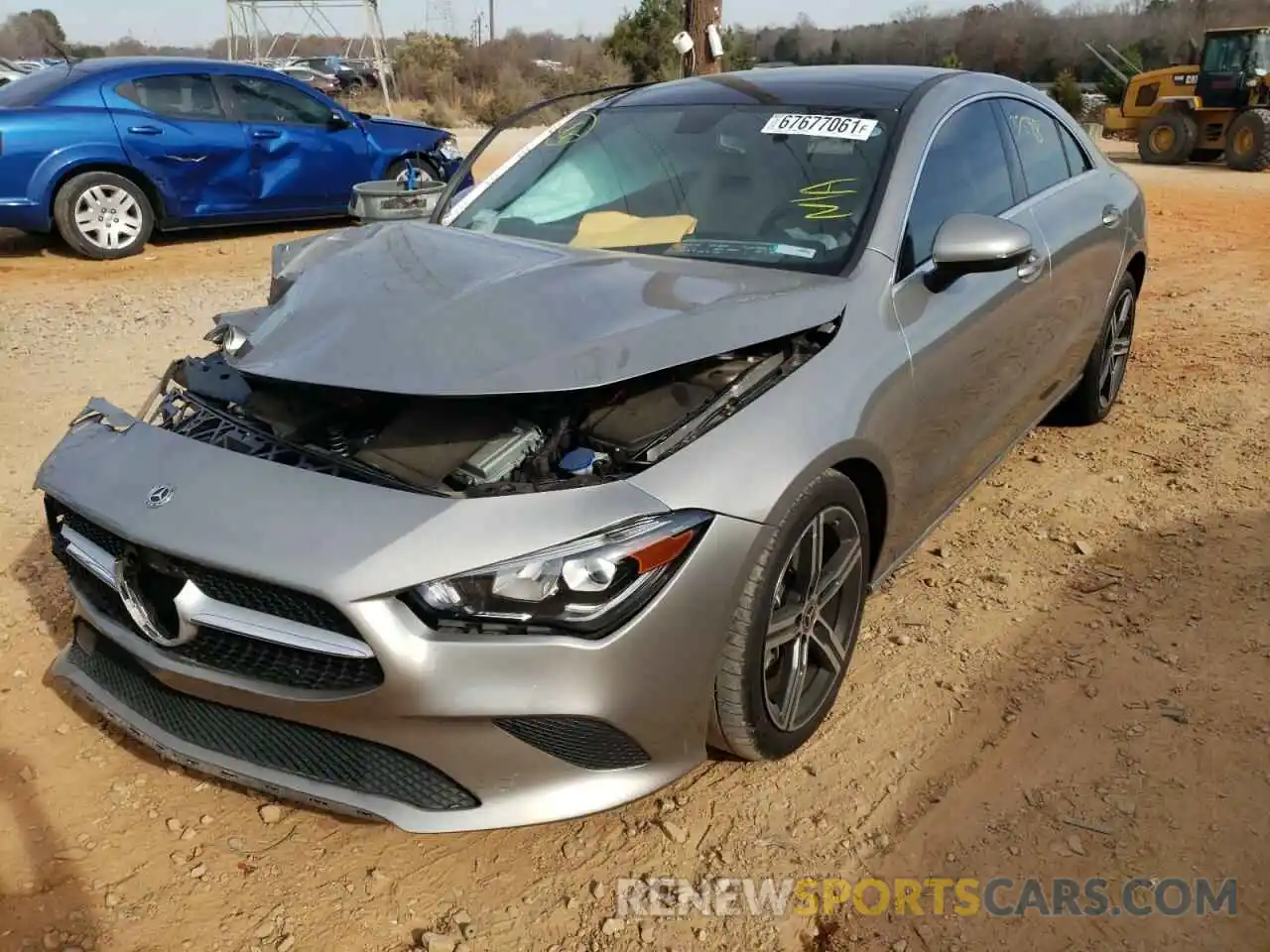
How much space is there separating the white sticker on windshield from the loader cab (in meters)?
16.7

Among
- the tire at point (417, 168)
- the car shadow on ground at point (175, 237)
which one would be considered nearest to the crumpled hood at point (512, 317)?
the car shadow on ground at point (175, 237)

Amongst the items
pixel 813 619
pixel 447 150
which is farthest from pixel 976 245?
pixel 447 150

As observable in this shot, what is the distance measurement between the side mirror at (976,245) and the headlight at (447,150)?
849 centimetres

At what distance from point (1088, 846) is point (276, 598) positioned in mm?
1885

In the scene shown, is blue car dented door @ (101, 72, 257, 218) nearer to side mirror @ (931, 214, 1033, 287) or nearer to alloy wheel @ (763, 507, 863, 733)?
side mirror @ (931, 214, 1033, 287)

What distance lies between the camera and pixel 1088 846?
236 centimetres

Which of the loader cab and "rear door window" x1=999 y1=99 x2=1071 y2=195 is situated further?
the loader cab

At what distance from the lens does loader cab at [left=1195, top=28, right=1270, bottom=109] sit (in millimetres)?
16234

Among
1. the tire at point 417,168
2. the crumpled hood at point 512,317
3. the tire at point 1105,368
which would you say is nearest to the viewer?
the crumpled hood at point 512,317

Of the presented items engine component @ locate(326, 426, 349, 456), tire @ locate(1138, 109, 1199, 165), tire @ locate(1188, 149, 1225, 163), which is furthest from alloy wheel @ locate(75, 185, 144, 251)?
tire @ locate(1188, 149, 1225, 163)

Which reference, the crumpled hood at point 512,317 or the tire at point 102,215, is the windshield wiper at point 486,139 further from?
the tire at point 102,215

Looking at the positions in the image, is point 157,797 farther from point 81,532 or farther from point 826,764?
point 826,764

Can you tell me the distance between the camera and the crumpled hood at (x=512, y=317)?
91.7 inches

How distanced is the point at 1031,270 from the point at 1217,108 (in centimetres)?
1675
